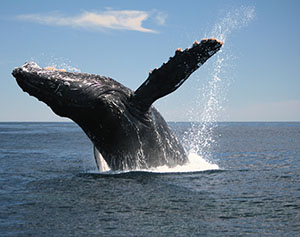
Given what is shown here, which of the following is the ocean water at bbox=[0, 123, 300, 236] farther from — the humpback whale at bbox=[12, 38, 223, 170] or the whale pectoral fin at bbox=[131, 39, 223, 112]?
the whale pectoral fin at bbox=[131, 39, 223, 112]

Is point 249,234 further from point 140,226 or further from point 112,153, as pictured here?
point 112,153

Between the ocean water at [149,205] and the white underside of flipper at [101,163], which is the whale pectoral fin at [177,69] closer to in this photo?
the ocean water at [149,205]

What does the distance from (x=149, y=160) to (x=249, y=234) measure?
14.8 feet

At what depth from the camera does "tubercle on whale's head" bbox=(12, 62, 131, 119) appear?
797 cm

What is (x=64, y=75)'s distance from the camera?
27.0ft

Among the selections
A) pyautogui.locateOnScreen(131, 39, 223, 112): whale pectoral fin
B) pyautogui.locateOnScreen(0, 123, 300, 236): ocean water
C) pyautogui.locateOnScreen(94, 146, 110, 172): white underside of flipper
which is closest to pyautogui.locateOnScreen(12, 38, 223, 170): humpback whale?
pyautogui.locateOnScreen(131, 39, 223, 112): whale pectoral fin

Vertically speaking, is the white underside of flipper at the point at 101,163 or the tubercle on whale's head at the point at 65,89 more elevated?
the tubercle on whale's head at the point at 65,89

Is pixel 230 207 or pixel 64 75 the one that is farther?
pixel 64 75

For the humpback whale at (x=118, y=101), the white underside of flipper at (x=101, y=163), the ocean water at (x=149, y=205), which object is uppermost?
the humpback whale at (x=118, y=101)

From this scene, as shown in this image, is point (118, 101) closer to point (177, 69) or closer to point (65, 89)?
point (65, 89)

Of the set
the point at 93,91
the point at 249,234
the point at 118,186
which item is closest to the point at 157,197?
the point at 118,186

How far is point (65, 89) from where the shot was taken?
317 inches

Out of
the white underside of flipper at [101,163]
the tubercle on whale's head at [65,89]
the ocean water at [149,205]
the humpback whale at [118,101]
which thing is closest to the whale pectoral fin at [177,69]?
the humpback whale at [118,101]

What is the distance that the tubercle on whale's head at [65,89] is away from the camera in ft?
26.1
